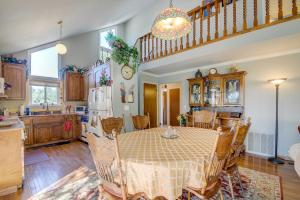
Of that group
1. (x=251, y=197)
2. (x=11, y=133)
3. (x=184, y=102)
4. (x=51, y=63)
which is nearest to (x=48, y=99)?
(x=51, y=63)

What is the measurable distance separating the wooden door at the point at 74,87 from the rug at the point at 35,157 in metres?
1.91

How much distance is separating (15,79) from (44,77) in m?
0.95

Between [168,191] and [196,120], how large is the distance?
6.93ft

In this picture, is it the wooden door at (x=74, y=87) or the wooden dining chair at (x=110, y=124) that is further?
the wooden door at (x=74, y=87)

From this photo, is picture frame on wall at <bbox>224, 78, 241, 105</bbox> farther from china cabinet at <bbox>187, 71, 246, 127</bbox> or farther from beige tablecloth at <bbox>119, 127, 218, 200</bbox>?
beige tablecloth at <bbox>119, 127, 218, 200</bbox>

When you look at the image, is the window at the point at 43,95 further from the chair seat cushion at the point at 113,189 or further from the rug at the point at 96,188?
the chair seat cushion at the point at 113,189

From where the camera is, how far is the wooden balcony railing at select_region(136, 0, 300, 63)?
304 centimetres

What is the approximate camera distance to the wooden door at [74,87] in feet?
17.6

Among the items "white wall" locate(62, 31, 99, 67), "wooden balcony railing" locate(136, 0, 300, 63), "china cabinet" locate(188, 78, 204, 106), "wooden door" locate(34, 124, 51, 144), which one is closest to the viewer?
"wooden balcony railing" locate(136, 0, 300, 63)

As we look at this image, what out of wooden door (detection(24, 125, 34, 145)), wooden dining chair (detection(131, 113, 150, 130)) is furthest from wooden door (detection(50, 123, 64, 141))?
wooden dining chair (detection(131, 113, 150, 130))

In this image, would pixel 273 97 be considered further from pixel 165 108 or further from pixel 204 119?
pixel 165 108

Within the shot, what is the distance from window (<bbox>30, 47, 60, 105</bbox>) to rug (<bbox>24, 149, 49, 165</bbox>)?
1.67 meters

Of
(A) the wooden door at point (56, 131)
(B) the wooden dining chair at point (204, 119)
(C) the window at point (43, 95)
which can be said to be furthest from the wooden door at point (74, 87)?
(B) the wooden dining chair at point (204, 119)

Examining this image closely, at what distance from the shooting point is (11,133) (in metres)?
2.31
